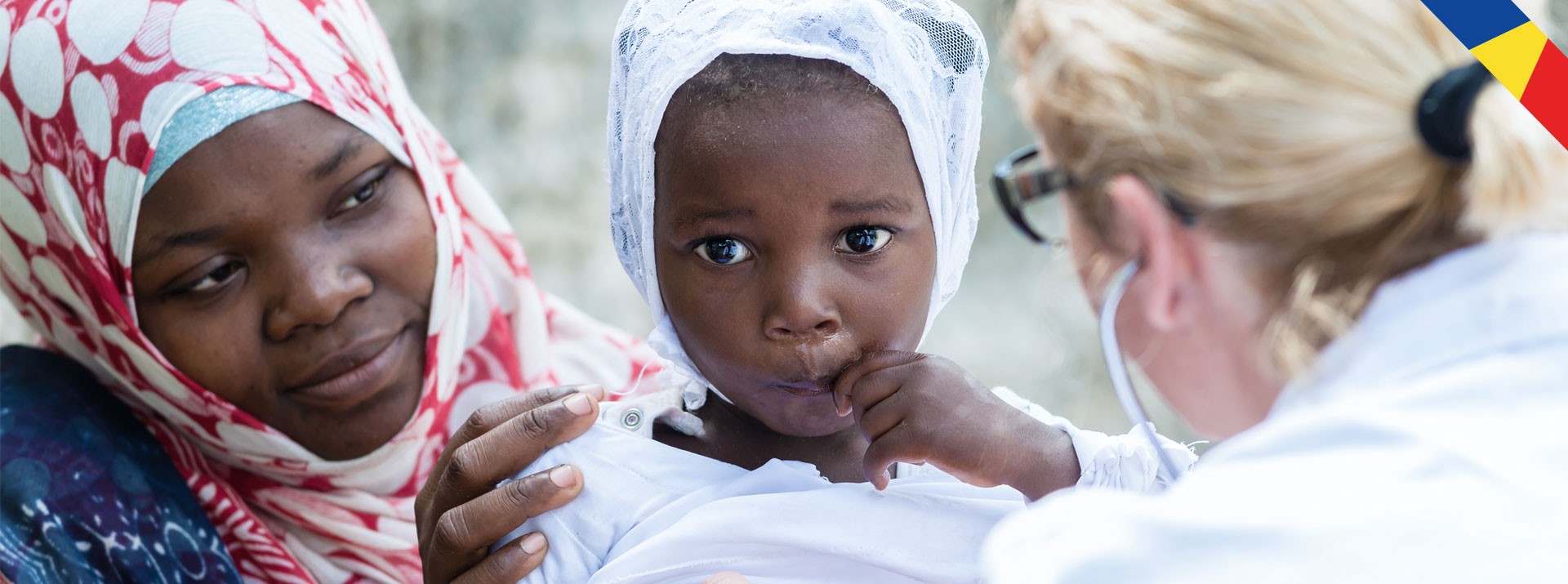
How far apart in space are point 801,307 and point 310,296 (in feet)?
3.26

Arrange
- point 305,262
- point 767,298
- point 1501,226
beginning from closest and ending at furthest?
point 1501,226
point 767,298
point 305,262

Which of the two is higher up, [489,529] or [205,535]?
[489,529]

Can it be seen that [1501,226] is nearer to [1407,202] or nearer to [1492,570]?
[1407,202]

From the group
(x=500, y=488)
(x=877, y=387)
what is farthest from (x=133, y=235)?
(x=877, y=387)

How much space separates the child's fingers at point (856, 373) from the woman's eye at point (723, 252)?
0.23m

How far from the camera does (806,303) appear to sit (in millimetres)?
1784

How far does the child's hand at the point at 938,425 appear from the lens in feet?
6.10

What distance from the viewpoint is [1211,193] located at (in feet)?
4.26

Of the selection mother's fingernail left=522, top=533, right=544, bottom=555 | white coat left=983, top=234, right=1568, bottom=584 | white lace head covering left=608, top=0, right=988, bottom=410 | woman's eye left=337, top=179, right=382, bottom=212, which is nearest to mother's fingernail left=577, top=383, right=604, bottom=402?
white lace head covering left=608, top=0, right=988, bottom=410

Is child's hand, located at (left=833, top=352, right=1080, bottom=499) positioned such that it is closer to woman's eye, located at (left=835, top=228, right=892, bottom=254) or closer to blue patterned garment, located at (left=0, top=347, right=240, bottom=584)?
woman's eye, located at (left=835, top=228, right=892, bottom=254)

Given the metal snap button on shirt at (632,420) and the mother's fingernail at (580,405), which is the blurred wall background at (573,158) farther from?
the mother's fingernail at (580,405)

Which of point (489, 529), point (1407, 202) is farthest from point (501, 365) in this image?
point (1407, 202)

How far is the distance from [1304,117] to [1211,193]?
115 mm

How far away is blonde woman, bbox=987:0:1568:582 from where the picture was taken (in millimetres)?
1146
